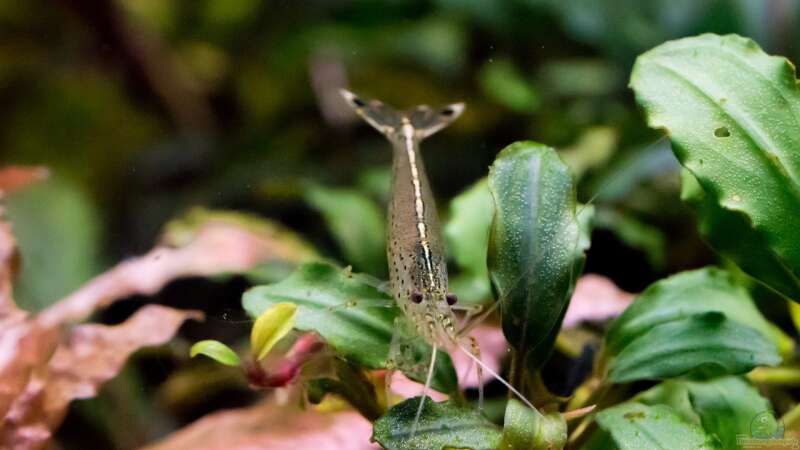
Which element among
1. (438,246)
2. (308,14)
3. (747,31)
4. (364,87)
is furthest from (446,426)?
(308,14)

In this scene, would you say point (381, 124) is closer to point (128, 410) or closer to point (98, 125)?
point (128, 410)

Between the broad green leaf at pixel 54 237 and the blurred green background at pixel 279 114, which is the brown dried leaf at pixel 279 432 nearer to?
the blurred green background at pixel 279 114

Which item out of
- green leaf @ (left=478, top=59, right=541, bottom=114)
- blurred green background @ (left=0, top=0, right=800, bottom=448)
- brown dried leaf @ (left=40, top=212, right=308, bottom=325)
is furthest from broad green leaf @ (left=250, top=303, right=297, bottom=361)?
green leaf @ (left=478, top=59, right=541, bottom=114)

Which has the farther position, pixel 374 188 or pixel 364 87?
pixel 364 87

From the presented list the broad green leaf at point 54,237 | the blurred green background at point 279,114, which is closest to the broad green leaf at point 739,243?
the blurred green background at point 279,114

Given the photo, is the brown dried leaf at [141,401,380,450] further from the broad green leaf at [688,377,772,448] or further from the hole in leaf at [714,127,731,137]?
the hole in leaf at [714,127,731,137]

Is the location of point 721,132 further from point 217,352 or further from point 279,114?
point 279,114
